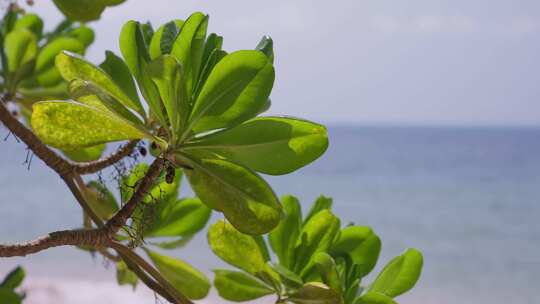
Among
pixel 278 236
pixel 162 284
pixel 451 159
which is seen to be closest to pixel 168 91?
pixel 162 284

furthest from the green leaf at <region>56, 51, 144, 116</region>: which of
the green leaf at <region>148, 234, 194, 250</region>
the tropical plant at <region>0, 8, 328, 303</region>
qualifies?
the green leaf at <region>148, 234, 194, 250</region>

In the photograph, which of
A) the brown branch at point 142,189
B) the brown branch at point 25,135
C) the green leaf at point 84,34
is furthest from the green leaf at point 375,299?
the green leaf at point 84,34

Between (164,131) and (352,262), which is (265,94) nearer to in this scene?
(164,131)

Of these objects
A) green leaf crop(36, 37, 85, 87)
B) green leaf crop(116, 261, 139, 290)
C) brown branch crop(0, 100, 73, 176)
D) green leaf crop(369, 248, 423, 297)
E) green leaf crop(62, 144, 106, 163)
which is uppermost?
green leaf crop(36, 37, 85, 87)

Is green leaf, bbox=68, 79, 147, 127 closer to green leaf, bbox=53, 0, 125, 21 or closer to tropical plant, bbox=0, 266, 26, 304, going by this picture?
green leaf, bbox=53, 0, 125, 21

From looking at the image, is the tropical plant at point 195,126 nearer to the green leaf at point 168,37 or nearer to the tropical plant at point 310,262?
the green leaf at point 168,37

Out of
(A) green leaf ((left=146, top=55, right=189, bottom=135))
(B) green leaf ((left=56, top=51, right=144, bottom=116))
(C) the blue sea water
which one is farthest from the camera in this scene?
(C) the blue sea water
